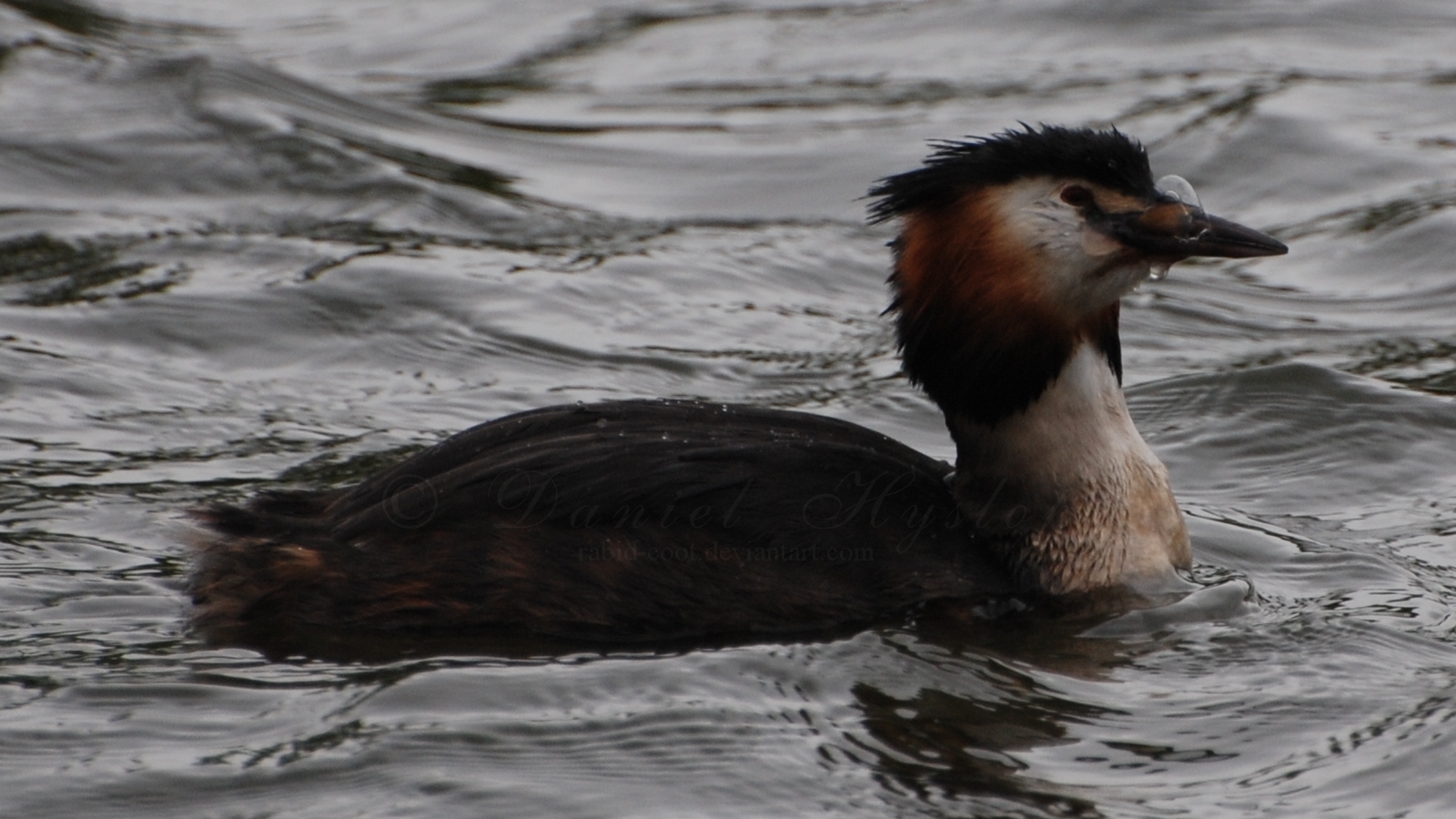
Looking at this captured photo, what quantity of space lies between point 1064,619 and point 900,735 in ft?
2.90

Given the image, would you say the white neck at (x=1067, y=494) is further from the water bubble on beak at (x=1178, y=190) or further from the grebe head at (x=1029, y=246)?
the water bubble on beak at (x=1178, y=190)

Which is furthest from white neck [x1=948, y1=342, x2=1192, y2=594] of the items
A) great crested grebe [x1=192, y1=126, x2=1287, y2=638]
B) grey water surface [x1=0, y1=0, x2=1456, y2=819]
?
grey water surface [x1=0, y1=0, x2=1456, y2=819]

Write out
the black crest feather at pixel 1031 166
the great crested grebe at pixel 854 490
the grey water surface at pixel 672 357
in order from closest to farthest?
the grey water surface at pixel 672 357 < the great crested grebe at pixel 854 490 < the black crest feather at pixel 1031 166

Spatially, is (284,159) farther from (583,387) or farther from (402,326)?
(583,387)

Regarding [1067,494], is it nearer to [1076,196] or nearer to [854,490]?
[854,490]

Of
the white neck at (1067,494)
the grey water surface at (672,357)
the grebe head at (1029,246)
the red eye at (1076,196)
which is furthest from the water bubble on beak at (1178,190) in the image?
the grey water surface at (672,357)

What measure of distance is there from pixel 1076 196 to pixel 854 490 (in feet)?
3.45

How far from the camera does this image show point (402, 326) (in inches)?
332

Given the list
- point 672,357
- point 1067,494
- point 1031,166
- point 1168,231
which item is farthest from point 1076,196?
point 672,357

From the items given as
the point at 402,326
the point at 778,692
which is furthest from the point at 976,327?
the point at 402,326

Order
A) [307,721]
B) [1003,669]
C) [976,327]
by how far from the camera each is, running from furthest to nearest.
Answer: [976,327] < [1003,669] < [307,721]

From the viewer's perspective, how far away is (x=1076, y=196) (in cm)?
579

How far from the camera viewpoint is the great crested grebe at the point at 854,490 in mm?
5449

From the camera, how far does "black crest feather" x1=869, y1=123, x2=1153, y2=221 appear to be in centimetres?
577
